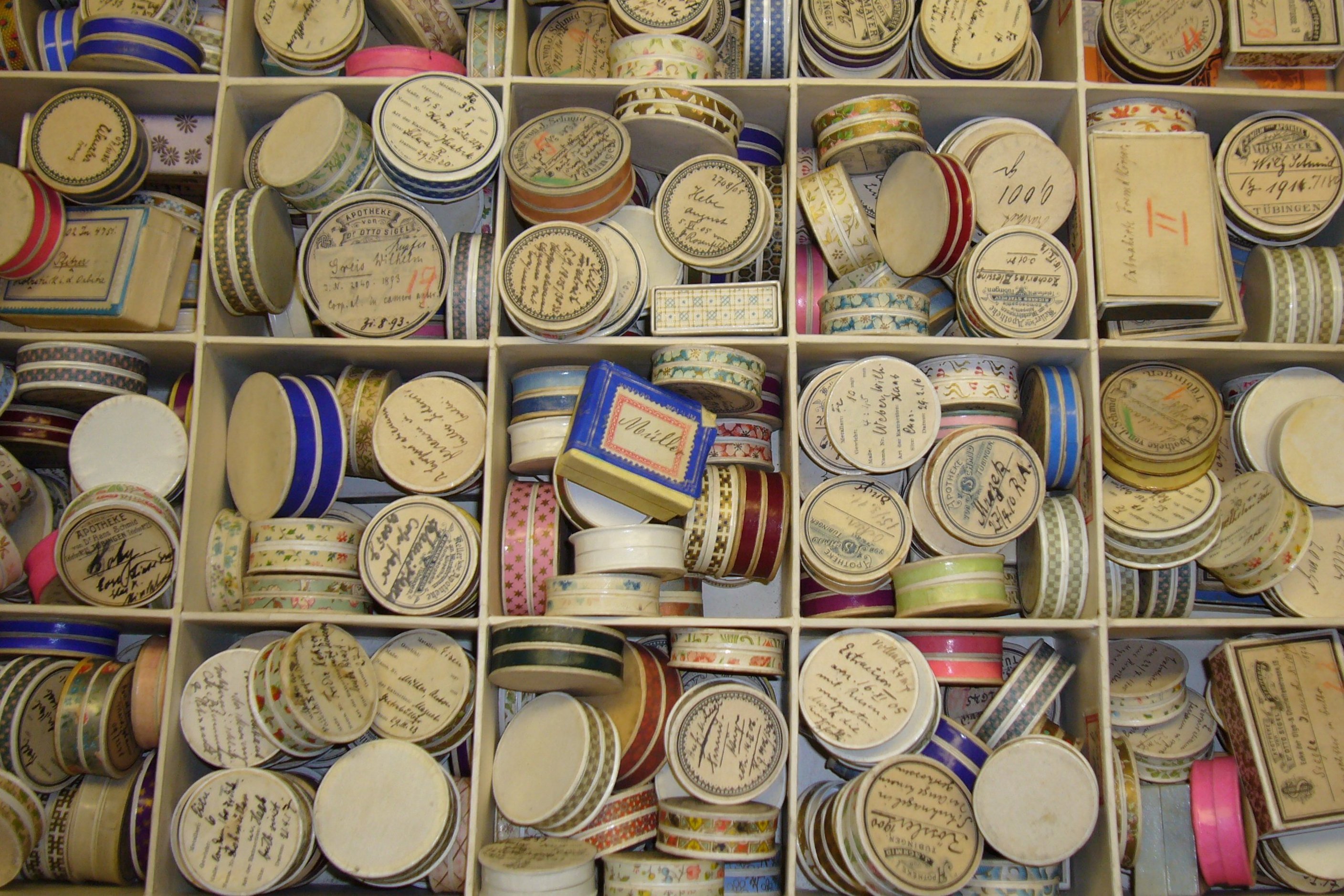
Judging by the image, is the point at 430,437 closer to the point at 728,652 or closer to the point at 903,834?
the point at 728,652

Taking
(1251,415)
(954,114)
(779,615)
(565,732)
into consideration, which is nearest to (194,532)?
(565,732)

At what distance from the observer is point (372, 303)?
2.81 metres

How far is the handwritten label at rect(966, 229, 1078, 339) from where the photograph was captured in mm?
2746

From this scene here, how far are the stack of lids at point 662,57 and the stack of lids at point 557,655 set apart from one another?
5.15 feet

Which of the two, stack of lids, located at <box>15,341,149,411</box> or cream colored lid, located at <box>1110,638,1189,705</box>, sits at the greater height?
stack of lids, located at <box>15,341,149,411</box>

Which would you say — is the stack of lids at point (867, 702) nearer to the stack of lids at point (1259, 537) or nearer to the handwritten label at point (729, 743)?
the handwritten label at point (729, 743)

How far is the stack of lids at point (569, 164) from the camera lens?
274cm

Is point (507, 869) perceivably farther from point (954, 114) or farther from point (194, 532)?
point (954, 114)

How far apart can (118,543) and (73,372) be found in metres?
0.51

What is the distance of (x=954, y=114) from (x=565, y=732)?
7.12 ft

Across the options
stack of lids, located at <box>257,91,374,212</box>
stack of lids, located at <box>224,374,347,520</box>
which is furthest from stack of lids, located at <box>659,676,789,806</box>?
stack of lids, located at <box>257,91,374,212</box>

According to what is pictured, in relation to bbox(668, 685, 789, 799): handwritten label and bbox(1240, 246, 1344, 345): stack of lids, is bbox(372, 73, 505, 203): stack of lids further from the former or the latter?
bbox(1240, 246, 1344, 345): stack of lids

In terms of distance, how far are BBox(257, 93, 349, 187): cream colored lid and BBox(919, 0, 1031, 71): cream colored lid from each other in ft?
5.74

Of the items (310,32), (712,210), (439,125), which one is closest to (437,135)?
(439,125)
